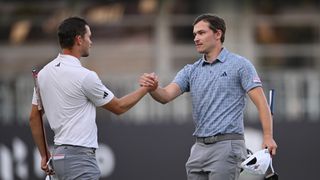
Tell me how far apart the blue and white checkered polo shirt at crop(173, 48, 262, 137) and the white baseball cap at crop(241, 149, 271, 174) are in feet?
0.99

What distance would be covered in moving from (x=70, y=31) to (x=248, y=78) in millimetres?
1485

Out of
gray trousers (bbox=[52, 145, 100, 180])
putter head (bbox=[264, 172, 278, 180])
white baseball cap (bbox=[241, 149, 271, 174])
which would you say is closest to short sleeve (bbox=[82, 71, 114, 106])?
gray trousers (bbox=[52, 145, 100, 180])

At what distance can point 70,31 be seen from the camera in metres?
A: 8.04

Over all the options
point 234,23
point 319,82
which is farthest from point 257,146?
point 234,23

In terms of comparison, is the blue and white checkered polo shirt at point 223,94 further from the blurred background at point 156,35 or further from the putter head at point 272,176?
the blurred background at point 156,35

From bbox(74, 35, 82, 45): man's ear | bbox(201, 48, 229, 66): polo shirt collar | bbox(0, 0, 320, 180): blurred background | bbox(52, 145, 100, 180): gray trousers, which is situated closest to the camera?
bbox(52, 145, 100, 180): gray trousers

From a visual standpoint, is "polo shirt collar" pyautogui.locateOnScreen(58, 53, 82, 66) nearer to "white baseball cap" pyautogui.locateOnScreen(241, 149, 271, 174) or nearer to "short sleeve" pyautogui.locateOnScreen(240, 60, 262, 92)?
"short sleeve" pyautogui.locateOnScreen(240, 60, 262, 92)

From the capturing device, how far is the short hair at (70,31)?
8039 millimetres

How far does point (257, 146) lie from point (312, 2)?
20.7 feet

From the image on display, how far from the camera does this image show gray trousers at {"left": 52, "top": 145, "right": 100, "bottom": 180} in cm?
795

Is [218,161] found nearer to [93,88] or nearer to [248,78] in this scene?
[248,78]

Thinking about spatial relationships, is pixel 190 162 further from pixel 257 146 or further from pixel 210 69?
pixel 257 146

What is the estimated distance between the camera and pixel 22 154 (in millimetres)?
14578

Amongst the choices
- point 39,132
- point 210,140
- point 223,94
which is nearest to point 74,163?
point 39,132
